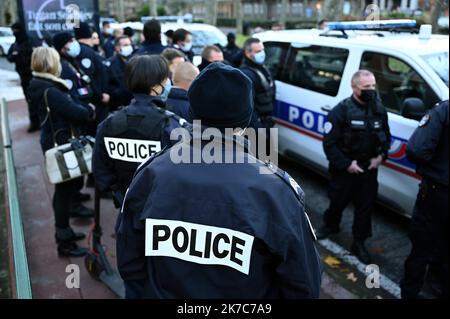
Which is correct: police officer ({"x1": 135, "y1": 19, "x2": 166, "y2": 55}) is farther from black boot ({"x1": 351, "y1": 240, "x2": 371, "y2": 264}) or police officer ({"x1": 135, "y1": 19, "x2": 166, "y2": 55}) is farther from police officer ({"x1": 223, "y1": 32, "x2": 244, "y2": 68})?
black boot ({"x1": 351, "y1": 240, "x2": 371, "y2": 264})

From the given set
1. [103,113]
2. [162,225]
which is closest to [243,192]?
[162,225]

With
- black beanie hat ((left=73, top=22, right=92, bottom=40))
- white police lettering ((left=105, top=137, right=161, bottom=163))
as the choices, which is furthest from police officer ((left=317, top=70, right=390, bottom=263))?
black beanie hat ((left=73, top=22, right=92, bottom=40))

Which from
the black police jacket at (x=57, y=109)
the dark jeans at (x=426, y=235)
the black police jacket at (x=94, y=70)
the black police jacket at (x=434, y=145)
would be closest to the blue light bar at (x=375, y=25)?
the black police jacket at (x=434, y=145)

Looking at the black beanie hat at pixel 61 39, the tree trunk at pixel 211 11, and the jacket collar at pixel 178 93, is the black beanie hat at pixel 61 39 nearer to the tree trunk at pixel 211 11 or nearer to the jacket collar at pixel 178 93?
the jacket collar at pixel 178 93

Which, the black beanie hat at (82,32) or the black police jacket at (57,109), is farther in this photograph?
the black beanie hat at (82,32)

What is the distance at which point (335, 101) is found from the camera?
4.82m

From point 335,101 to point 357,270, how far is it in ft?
5.92

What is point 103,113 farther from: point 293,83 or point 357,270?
point 357,270

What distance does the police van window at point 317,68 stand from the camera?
489cm

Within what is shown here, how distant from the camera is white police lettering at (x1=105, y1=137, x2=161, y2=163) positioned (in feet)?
8.69

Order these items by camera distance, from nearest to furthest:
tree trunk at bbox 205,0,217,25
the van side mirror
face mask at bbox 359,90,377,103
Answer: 1. the van side mirror
2. face mask at bbox 359,90,377,103
3. tree trunk at bbox 205,0,217,25

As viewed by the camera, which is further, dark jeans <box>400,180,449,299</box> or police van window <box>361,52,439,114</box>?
police van window <box>361,52,439,114</box>

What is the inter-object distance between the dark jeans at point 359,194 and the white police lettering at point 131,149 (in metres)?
2.00

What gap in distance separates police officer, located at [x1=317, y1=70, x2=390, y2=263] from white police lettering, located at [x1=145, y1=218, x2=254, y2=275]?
8.16ft
